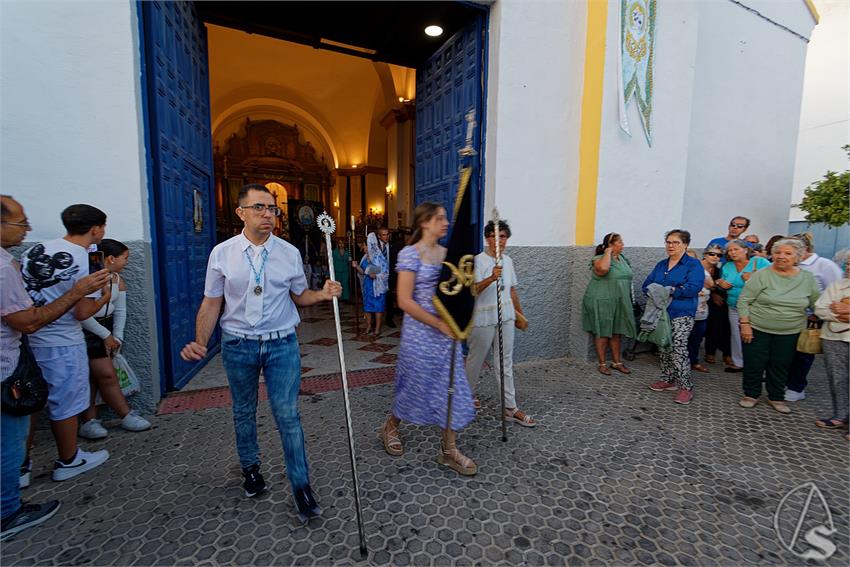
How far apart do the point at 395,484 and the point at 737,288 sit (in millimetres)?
5042

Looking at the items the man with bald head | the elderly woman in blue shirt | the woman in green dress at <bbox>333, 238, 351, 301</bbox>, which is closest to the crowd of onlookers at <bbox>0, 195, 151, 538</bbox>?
the man with bald head

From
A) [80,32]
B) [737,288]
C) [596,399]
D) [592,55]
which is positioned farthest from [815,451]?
[80,32]

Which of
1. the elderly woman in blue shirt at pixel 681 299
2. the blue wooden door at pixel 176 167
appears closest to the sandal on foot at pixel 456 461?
the elderly woman in blue shirt at pixel 681 299

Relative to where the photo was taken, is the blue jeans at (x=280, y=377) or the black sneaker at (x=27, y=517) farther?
the blue jeans at (x=280, y=377)

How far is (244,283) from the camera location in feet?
7.26

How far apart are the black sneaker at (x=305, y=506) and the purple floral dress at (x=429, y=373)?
32.5 inches

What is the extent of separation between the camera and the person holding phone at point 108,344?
9.98 ft

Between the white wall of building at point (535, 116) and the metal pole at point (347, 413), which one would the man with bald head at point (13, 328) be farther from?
the white wall of building at point (535, 116)

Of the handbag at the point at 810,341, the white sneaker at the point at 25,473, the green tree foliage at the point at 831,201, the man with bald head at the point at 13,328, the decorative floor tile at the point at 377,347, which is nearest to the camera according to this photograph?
the man with bald head at the point at 13,328

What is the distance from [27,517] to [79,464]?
0.53m

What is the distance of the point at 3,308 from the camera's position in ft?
6.57

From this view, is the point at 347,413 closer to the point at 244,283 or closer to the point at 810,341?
the point at 244,283

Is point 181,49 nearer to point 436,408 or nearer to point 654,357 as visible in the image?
point 436,408

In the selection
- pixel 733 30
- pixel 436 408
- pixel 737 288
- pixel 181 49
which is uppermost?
pixel 733 30
